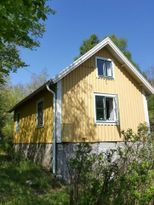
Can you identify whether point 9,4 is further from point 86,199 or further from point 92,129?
point 92,129

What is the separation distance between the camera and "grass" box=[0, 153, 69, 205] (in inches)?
314

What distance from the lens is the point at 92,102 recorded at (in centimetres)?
1412

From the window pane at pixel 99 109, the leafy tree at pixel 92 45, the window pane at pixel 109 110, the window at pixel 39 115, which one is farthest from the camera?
the leafy tree at pixel 92 45

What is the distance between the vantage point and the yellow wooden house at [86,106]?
12.8 meters

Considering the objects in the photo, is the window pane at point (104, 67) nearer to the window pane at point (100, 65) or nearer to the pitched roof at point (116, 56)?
the window pane at point (100, 65)

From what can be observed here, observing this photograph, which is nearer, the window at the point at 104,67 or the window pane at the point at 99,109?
the window pane at the point at 99,109

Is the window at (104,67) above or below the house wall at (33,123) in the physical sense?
above

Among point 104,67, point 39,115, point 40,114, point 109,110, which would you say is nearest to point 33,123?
point 39,115

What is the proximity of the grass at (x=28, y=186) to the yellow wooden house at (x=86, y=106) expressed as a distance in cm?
105

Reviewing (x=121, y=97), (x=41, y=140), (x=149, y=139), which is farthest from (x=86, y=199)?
(x=121, y=97)

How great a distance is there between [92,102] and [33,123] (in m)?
4.53

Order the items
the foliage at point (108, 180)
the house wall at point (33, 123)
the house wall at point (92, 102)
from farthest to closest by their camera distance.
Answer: the house wall at point (33, 123)
the house wall at point (92, 102)
the foliage at point (108, 180)

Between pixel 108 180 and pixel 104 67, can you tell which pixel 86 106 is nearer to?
pixel 104 67

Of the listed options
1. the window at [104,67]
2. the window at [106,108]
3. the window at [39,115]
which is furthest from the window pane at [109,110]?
the window at [39,115]
